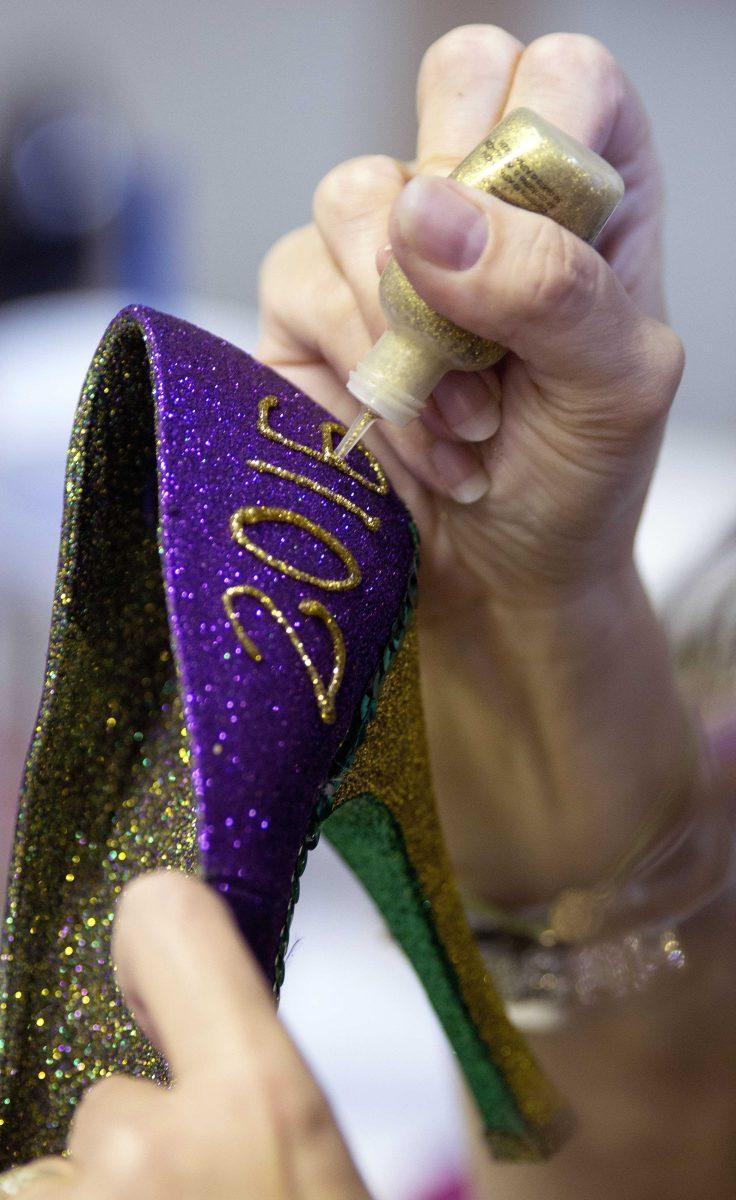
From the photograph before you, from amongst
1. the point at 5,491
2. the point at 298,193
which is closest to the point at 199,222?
the point at 298,193

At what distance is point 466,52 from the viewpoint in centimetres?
39

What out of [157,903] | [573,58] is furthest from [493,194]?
[157,903]

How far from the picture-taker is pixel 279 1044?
0.21 m

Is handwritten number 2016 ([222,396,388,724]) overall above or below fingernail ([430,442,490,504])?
below

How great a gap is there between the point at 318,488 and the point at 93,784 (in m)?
0.14

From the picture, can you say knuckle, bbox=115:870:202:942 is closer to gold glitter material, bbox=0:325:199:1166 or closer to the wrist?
gold glitter material, bbox=0:325:199:1166

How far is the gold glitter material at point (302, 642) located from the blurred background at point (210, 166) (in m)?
0.57

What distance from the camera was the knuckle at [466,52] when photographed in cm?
39

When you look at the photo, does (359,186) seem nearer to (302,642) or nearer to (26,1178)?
(302,642)

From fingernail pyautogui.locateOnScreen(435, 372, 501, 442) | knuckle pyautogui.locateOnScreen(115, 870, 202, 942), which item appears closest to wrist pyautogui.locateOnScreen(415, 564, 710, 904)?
fingernail pyautogui.locateOnScreen(435, 372, 501, 442)

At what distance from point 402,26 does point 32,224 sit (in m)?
0.61

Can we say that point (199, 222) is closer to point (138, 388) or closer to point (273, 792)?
point (138, 388)

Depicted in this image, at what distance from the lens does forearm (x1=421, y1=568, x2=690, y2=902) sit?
1.56 feet

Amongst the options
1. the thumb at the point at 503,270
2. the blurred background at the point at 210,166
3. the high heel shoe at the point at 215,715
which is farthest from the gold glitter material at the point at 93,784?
the blurred background at the point at 210,166
